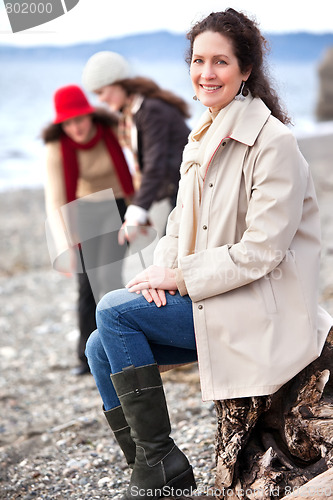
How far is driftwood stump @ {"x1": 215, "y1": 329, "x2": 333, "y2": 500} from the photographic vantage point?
2525 millimetres

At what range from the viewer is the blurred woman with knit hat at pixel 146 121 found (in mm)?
4484

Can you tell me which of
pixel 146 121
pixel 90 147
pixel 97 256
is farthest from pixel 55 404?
pixel 146 121

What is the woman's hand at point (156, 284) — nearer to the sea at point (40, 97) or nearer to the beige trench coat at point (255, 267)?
the beige trench coat at point (255, 267)

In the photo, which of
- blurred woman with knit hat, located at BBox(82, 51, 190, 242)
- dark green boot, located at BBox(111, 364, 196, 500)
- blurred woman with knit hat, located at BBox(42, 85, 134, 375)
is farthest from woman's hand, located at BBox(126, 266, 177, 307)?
blurred woman with knit hat, located at BBox(42, 85, 134, 375)

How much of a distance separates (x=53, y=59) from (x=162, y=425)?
8614 centimetres

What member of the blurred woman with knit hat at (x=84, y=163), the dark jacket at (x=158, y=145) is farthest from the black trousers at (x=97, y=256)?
the dark jacket at (x=158, y=145)

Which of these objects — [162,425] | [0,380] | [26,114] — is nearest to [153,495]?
[162,425]

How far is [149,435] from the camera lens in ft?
8.12

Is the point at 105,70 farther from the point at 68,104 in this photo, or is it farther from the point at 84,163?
the point at 84,163

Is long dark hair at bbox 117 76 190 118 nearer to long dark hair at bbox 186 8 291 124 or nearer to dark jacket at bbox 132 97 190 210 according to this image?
dark jacket at bbox 132 97 190 210

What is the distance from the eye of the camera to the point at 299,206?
2301 millimetres

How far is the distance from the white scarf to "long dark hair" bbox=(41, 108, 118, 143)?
8.42ft

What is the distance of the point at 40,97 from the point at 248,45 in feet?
157

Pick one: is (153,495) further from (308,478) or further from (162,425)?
(308,478)
